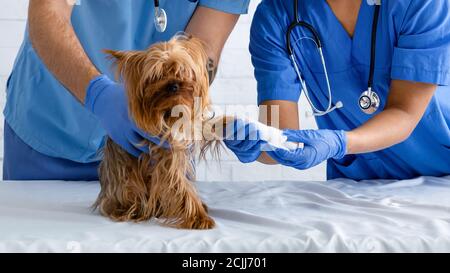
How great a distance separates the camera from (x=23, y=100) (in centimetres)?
173

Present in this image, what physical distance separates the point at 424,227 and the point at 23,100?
108 cm

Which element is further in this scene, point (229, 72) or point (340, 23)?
point (229, 72)

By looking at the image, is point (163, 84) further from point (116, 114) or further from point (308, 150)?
point (308, 150)

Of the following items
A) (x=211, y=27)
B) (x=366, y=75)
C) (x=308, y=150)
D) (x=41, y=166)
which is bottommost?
(x=41, y=166)

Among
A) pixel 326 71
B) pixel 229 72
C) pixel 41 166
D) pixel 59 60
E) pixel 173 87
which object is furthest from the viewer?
pixel 229 72

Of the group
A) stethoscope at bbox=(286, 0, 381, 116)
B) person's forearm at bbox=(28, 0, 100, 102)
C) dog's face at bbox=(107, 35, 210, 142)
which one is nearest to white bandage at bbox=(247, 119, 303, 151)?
dog's face at bbox=(107, 35, 210, 142)

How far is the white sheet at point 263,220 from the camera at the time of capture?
3.50ft

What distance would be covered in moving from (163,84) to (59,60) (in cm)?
35

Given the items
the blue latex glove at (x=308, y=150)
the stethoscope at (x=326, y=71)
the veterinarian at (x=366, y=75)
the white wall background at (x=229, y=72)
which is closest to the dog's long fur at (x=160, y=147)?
the blue latex glove at (x=308, y=150)

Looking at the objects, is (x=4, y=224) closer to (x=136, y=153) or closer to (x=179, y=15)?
(x=136, y=153)

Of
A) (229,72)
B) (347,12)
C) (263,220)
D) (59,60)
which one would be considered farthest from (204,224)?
(229,72)

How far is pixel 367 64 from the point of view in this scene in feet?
5.12

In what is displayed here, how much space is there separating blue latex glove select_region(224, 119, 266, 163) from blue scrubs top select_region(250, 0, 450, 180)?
408mm
